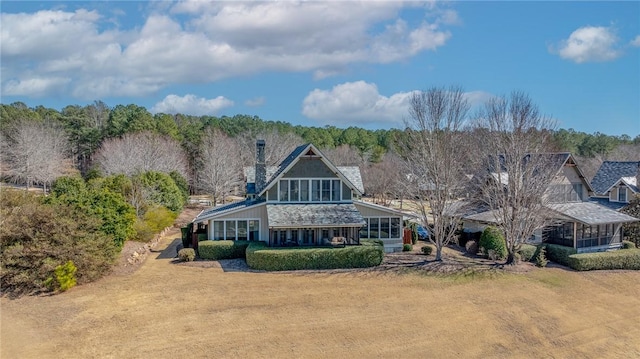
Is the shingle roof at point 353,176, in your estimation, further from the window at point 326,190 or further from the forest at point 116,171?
the forest at point 116,171

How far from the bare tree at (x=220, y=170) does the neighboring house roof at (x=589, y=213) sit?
3820cm

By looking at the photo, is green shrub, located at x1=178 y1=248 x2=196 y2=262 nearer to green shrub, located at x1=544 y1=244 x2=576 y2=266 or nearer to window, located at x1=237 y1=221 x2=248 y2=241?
window, located at x1=237 y1=221 x2=248 y2=241

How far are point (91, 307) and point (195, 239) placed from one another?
11407 mm

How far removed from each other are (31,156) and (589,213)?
65.1 meters

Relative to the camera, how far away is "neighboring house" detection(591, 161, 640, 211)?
135 feet

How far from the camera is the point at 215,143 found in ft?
193

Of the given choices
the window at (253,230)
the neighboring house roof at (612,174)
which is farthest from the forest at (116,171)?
the window at (253,230)

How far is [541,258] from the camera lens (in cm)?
2762

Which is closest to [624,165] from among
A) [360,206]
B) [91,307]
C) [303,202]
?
[360,206]

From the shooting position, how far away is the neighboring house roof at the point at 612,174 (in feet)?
138

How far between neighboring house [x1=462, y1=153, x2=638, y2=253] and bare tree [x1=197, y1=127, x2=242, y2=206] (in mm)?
31790

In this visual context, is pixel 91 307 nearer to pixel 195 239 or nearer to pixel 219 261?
pixel 219 261

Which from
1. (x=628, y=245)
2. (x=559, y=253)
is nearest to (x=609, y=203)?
(x=628, y=245)

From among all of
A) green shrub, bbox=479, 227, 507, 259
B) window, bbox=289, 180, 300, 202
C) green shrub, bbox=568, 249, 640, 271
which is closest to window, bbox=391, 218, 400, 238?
green shrub, bbox=479, 227, 507, 259
